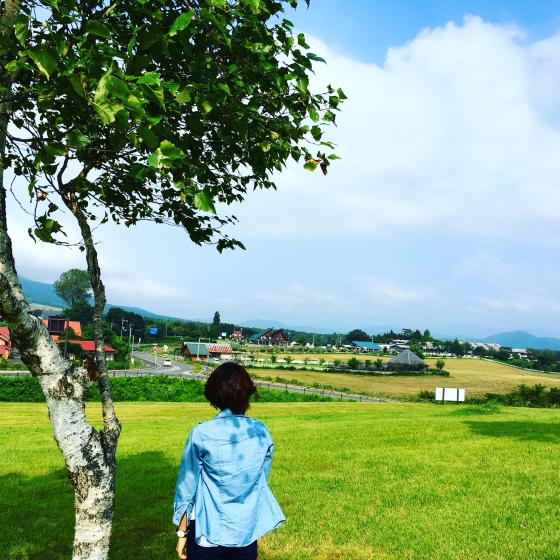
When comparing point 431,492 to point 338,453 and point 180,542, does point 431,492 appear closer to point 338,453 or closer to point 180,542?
point 338,453

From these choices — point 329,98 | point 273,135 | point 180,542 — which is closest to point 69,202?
point 273,135

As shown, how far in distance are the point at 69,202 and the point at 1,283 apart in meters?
1.82

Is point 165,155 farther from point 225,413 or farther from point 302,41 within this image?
point 302,41

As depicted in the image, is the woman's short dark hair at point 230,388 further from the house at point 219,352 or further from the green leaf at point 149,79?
the house at point 219,352

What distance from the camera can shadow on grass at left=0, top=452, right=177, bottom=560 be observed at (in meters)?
7.65

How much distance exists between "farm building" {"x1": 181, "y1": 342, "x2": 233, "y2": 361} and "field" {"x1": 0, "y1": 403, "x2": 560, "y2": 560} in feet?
406

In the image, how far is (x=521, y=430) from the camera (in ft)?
59.5

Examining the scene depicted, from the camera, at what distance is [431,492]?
10.1 meters

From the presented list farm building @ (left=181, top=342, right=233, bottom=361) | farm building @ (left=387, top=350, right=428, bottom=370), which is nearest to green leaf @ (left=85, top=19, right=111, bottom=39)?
farm building @ (left=387, top=350, right=428, bottom=370)

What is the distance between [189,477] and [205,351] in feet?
465

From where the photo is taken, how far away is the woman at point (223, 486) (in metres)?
4.23

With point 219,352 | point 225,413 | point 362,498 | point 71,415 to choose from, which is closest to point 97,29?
point 225,413

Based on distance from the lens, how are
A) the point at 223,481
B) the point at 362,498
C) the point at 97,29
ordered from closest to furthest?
the point at 97,29 → the point at 223,481 → the point at 362,498

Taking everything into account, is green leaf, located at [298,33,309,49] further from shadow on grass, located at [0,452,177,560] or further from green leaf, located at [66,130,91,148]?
shadow on grass, located at [0,452,177,560]
